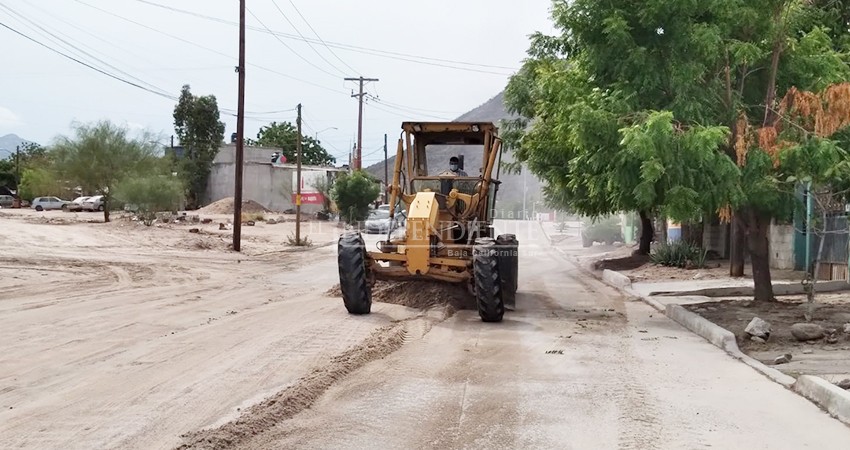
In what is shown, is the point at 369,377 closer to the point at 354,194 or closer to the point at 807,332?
the point at 807,332

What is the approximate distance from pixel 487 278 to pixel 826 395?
18.9 ft

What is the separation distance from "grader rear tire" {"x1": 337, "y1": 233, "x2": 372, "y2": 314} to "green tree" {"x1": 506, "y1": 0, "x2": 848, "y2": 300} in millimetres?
3924

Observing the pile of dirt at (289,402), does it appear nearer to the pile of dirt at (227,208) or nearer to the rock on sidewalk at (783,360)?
the rock on sidewalk at (783,360)

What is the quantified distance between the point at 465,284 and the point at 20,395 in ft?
25.8

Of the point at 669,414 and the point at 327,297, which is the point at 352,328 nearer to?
the point at 327,297

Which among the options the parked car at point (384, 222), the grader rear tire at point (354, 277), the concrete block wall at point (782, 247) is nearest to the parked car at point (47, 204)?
the parked car at point (384, 222)

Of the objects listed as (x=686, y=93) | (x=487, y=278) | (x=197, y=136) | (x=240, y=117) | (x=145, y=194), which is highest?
(x=197, y=136)

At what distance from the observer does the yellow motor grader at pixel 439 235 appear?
13.2 meters

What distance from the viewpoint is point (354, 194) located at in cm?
5606

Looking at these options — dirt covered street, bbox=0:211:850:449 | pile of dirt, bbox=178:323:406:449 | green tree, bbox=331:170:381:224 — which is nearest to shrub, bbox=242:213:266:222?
green tree, bbox=331:170:381:224

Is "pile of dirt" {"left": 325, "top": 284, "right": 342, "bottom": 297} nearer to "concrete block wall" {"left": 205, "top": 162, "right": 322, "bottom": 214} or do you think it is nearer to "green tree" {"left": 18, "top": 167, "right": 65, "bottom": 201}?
"concrete block wall" {"left": 205, "top": 162, "right": 322, "bottom": 214}

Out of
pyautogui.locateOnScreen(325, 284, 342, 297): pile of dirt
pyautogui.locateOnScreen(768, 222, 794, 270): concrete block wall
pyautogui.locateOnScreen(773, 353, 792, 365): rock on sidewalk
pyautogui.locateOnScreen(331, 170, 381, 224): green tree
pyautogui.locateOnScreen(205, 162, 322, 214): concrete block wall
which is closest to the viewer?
pyautogui.locateOnScreen(773, 353, 792, 365): rock on sidewalk

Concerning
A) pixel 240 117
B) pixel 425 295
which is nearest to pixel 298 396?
pixel 425 295

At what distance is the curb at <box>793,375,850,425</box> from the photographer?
7.32m
